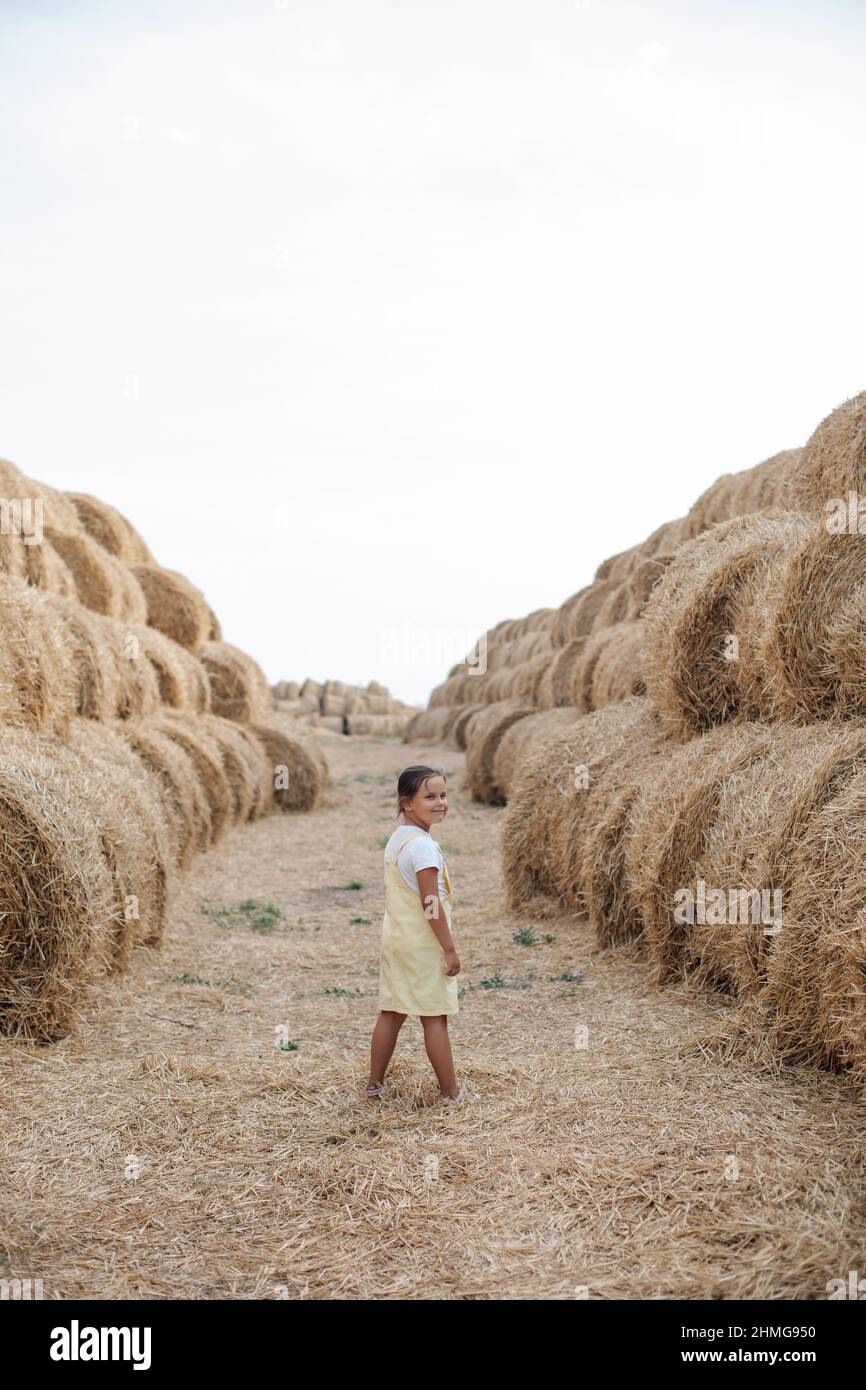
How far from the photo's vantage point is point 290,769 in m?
14.7

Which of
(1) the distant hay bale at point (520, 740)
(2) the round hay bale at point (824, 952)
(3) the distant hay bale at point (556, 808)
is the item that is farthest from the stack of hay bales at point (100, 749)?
(2) the round hay bale at point (824, 952)

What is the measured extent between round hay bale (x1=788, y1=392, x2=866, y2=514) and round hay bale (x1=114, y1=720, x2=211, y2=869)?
545 cm

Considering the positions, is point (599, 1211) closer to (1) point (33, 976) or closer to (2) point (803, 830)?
(2) point (803, 830)

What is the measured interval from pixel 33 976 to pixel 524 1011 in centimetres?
238

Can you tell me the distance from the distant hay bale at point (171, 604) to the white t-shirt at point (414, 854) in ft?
30.5

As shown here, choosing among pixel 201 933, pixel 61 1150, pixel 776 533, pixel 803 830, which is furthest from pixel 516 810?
pixel 61 1150

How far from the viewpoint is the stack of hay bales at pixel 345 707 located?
35656 millimetres

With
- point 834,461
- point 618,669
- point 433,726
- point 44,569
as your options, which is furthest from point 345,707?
point 834,461

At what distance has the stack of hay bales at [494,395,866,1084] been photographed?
13.4ft

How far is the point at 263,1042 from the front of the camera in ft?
16.1

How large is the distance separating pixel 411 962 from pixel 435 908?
0.84 ft

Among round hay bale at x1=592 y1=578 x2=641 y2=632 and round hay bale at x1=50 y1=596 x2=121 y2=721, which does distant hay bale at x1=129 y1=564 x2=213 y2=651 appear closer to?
round hay bale at x1=50 y1=596 x2=121 y2=721
